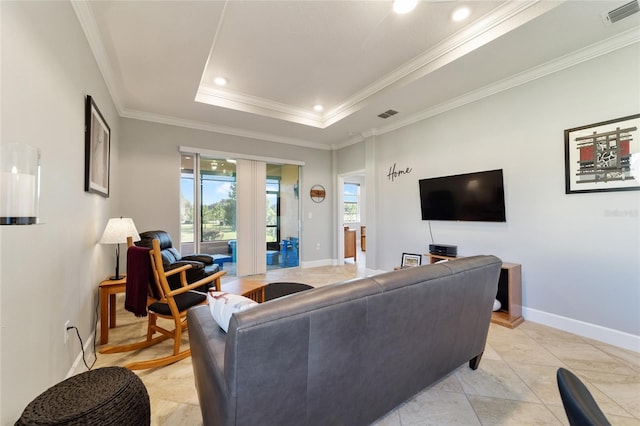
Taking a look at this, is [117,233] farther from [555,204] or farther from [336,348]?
[555,204]

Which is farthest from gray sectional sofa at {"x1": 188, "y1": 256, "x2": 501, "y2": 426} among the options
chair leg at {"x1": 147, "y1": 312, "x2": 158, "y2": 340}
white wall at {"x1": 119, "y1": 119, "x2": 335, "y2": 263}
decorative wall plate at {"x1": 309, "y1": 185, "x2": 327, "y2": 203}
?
decorative wall plate at {"x1": 309, "y1": 185, "x2": 327, "y2": 203}

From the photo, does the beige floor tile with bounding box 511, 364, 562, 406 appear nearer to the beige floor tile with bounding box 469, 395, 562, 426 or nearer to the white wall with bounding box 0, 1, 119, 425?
the beige floor tile with bounding box 469, 395, 562, 426

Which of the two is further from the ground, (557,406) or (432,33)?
(432,33)

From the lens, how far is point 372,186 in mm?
4848

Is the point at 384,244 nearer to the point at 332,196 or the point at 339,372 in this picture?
the point at 332,196

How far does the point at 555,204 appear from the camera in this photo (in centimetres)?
273

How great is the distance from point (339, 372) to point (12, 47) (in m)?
1.97

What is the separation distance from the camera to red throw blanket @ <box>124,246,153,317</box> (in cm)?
212

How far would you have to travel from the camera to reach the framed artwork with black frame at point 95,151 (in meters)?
2.13

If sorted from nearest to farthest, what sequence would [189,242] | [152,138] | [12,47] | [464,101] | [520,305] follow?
[12,47], [520,305], [464,101], [152,138], [189,242]

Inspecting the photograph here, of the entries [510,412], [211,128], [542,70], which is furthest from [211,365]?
[211,128]

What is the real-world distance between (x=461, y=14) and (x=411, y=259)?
2956 millimetres

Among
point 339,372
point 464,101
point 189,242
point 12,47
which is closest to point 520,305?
point 464,101

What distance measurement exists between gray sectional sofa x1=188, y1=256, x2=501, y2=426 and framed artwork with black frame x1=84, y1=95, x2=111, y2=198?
167 cm
